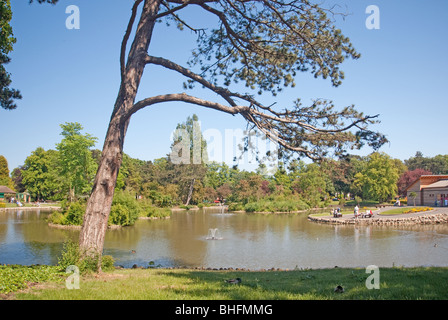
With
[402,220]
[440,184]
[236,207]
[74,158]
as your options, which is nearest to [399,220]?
[402,220]

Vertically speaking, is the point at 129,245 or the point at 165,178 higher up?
the point at 165,178

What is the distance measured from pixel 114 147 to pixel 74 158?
29.6m

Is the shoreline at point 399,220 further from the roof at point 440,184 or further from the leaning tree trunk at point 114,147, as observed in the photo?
the leaning tree trunk at point 114,147

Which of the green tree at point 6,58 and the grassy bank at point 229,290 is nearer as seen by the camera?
the grassy bank at point 229,290

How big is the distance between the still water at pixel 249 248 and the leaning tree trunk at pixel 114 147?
5961mm

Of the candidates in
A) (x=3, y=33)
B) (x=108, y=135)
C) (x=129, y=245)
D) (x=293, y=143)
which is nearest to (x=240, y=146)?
(x=293, y=143)

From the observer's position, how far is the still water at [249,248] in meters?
13.2

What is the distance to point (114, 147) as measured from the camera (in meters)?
7.60

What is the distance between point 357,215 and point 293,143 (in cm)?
2555

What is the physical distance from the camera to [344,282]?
5.92 meters

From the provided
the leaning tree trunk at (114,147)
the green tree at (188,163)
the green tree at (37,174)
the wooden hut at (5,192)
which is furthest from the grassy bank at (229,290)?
the green tree at (37,174)

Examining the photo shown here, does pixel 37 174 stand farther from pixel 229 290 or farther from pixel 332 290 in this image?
pixel 332 290

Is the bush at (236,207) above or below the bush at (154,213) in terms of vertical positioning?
below

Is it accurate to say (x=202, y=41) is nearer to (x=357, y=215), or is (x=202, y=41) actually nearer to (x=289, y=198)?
(x=357, y=215)
